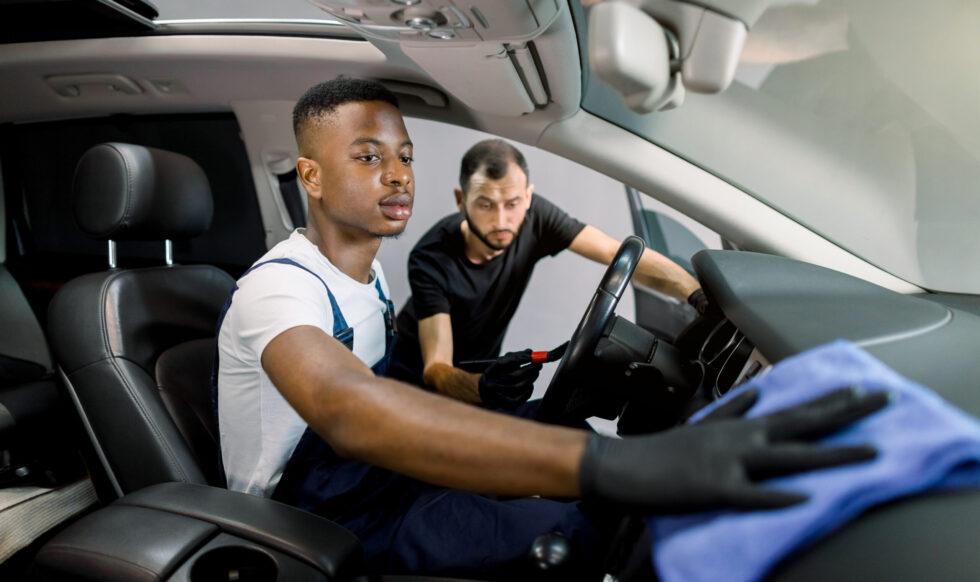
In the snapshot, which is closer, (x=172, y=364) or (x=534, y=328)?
(x=172, y=364)

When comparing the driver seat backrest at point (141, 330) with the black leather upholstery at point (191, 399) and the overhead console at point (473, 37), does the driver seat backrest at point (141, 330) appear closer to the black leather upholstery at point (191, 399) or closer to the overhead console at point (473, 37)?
the black leather upholstery at point (191, 399)

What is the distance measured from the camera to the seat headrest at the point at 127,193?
139cm

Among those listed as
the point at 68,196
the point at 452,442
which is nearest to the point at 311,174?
the point at 452,442

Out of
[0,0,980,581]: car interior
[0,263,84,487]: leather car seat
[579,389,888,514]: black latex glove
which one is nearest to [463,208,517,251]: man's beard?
[0,0,980,581]: car interior

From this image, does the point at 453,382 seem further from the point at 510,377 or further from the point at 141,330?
the point at 141,330

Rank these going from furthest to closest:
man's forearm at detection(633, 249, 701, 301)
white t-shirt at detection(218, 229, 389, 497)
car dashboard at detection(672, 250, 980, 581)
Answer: man's forearm at detection(633, 249, 701, 301)
white t-shirt at detection(218, 229, 389, 497)
car dashboard at detection(672, 250, 980, 581)

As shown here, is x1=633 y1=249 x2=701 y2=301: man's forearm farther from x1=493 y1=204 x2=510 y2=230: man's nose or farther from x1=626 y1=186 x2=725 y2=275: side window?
x1=493 y1=204 x2=510 y2=230: man's nose

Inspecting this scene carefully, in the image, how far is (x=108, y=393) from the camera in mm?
1207

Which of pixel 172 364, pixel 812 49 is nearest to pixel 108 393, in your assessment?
pixel 172 364

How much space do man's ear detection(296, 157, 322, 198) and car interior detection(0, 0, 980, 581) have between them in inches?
12.3

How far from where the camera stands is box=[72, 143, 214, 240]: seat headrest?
4.55 ft

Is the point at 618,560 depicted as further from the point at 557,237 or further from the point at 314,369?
the point at 557,237

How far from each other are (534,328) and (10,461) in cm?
187

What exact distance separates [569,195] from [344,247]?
1.36 meters
